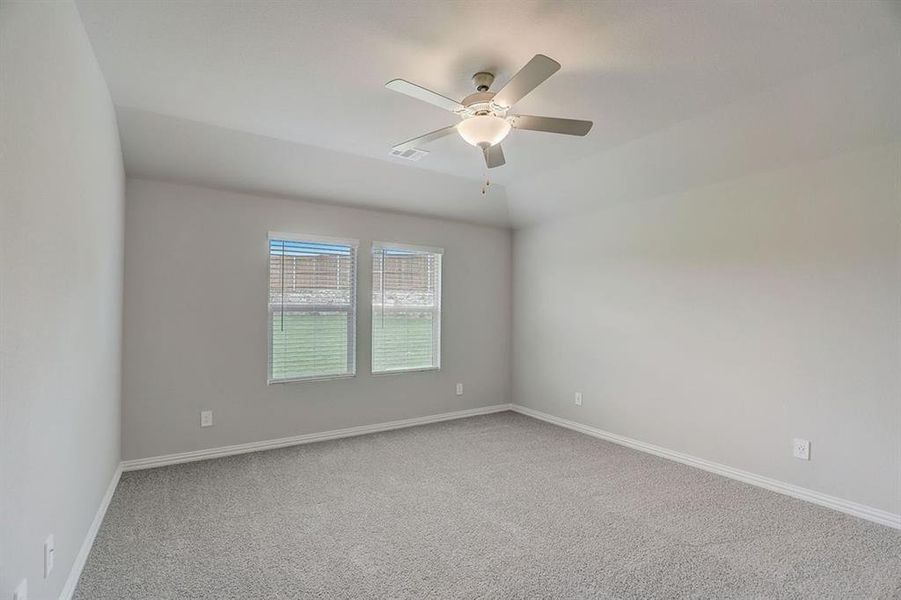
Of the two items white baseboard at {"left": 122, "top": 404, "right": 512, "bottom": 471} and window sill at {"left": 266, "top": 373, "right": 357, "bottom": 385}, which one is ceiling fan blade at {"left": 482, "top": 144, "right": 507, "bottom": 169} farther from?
white baseboard at {"left": 122, "top": 404, "right": 512, "bottom": 471}

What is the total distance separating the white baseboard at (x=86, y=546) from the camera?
197cm

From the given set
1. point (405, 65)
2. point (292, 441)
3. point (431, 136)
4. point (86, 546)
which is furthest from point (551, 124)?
point (292, 441)

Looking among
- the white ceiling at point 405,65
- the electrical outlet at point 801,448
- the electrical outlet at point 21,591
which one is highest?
the white ceiling at point 405,65

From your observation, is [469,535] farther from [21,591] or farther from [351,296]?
[351,296]

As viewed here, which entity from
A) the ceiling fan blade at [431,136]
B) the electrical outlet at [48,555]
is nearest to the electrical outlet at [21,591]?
the electrical outlet at [48,555]

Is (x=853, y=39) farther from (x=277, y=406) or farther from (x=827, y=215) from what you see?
(x=277, y=406)

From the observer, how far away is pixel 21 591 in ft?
4.72

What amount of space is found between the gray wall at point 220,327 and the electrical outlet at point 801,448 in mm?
3150

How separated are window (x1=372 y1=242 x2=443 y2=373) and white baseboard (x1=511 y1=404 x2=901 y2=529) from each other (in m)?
1.68

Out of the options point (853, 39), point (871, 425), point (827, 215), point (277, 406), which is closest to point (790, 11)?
point (853, 39)

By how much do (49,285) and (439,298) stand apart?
366 cm

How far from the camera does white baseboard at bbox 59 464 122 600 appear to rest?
1.97 meters

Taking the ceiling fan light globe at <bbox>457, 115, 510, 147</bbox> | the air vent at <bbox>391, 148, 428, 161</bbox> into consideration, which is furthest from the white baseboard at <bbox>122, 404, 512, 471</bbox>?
the ceiling fan light globe at <bbox>457, 115, 510, 147</bbox>

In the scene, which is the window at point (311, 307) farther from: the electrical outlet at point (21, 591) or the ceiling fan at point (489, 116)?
the electrical outlet at point (21, 591)
